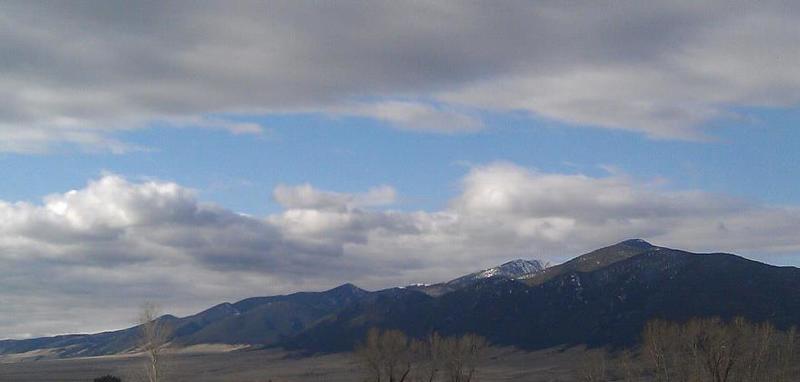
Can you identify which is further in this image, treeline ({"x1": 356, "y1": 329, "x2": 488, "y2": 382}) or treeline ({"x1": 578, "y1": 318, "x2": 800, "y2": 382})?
treeline ({"x1": 356, "y1": 329, "x2": 488, "y2": 382})

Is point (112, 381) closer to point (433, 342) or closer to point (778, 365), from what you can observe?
point (433, 342)

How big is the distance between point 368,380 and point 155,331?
41.1 metres

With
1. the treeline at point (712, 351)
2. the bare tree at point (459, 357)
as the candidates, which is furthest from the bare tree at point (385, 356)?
the treeline at point (712, 351)

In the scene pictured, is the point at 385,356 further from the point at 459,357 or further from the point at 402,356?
the point at 459,357

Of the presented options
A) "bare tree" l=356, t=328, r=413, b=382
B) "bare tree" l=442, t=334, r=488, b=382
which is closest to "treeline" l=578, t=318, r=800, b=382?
"bare tree" l=442, t=334, r=488, b=382

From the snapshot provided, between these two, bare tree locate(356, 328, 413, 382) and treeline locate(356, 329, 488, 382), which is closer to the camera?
bare tree locate(356, 328, 413, 382)

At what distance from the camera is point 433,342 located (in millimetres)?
139125

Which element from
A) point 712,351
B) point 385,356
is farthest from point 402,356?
point 712,351

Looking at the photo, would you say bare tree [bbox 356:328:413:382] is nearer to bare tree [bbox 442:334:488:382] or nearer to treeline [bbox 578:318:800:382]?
bare tree [bbox 442:334:488:382]

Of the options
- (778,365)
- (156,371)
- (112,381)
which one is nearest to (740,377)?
(778,365)

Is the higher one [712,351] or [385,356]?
[385,356]

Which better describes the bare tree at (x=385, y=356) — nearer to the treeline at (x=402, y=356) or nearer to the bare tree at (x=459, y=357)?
the treeline at (x=402, y=356)

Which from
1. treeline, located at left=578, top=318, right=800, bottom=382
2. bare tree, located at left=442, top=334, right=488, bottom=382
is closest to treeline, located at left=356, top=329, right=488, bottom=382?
bare tree, located at left=442, top=334, right=488, bottom=382

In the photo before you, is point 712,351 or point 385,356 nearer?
point 712,351
